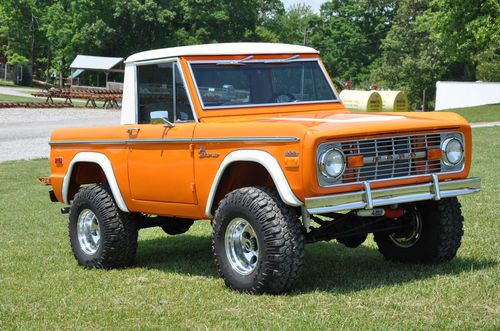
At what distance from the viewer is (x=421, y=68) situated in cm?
7512

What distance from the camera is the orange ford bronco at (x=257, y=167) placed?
6773 mm

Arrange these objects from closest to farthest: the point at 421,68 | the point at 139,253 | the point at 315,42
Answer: the point at 139,253 < the point at 421,68 < the point at 315,42

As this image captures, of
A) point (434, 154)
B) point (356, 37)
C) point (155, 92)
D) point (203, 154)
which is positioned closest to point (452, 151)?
point (434, 154)

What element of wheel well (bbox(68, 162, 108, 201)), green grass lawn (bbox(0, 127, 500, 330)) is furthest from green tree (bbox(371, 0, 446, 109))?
wheel well (bbox(68, 162, 108, 201))

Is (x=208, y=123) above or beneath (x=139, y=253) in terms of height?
above

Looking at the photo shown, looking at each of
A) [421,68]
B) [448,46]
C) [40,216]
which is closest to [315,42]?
[421,68]

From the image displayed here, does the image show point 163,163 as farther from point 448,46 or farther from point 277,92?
point 448,46

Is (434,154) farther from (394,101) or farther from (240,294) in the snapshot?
(394,101)

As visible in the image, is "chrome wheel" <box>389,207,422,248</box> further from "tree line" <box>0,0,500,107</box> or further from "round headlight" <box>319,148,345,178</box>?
"tree line" <box>0,0,500,107</box>

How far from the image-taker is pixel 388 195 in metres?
6.95

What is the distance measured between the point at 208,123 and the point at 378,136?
Result: 1493 millimetres

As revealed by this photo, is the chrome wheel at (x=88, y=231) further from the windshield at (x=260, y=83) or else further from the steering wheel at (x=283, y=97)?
the steering wheel at (x=283, y=97)

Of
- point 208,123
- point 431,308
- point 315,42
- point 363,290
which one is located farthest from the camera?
point 315,42

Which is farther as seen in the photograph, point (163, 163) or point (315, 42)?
point (315, 42)
